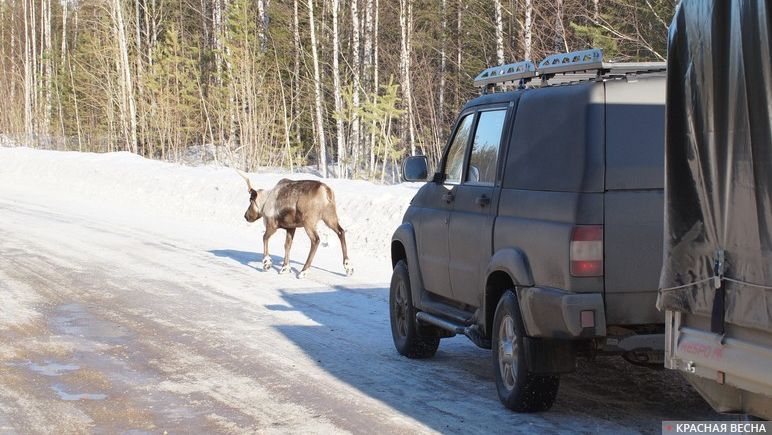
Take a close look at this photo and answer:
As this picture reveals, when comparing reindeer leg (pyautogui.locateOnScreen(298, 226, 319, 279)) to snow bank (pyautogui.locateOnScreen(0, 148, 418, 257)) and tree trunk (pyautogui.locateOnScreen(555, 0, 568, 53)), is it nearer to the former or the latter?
snow bank (pyautogui.locateOnScreen(0, 148, 418, 257))

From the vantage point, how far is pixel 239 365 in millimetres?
8977

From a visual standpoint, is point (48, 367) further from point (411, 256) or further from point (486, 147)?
point (486, 147)

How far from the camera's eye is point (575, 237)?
21.6ft

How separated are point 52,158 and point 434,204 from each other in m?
28.7

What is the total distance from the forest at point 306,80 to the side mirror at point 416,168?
45.6 ft

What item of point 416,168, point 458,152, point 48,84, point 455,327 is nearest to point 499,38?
point 416,168

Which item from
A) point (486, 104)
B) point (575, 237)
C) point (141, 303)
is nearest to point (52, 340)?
point (141, 303)

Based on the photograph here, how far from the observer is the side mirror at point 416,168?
30.5ft

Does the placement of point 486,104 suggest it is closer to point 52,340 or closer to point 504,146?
point 504,146

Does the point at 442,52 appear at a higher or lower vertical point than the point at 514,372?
higher

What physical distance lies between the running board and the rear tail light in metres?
1.54

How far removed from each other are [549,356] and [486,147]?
2.07 meters

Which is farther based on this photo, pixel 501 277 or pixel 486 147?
pixel 486 147

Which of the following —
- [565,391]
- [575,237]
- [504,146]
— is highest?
[504,146]
